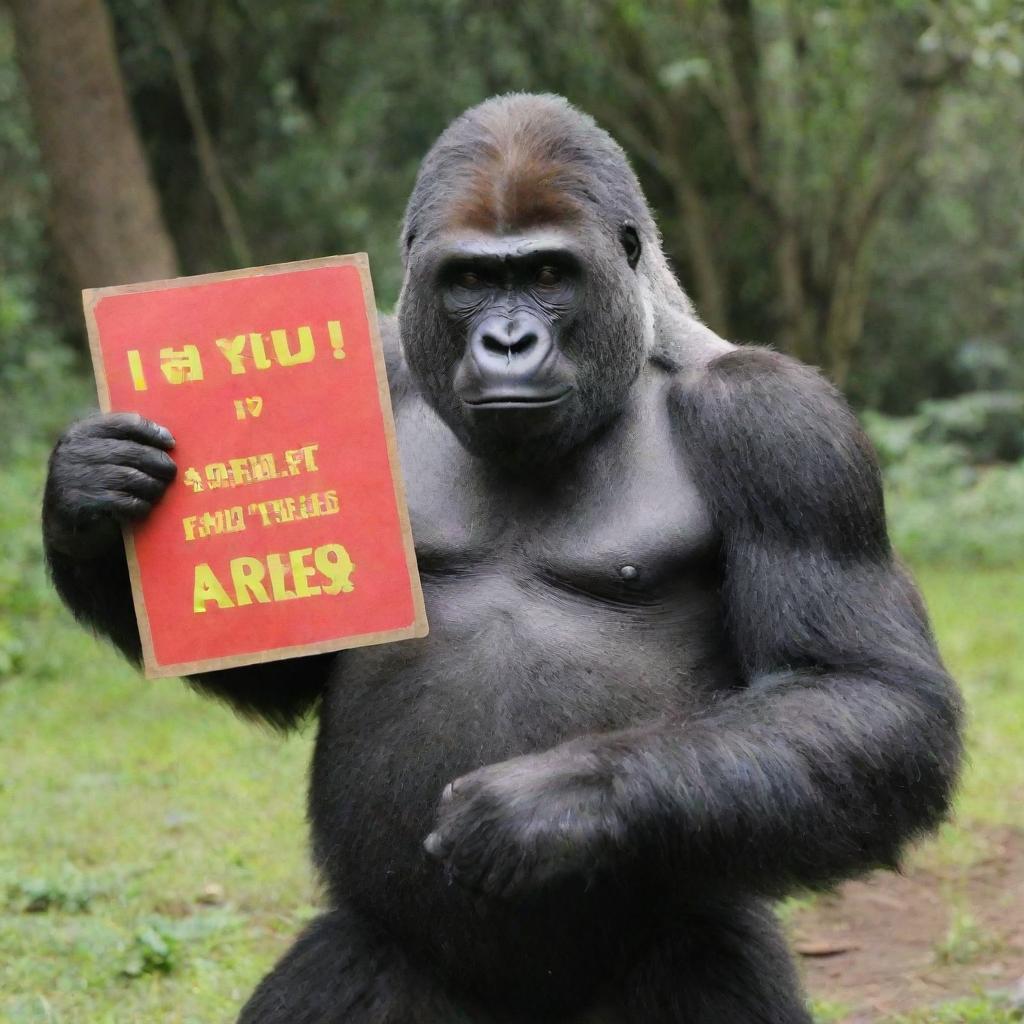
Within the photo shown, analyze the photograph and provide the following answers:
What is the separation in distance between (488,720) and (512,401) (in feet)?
2.29

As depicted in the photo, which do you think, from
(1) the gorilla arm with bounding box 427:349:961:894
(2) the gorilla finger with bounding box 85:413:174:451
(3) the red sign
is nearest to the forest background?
(1) the gorilla arm with bounding box 427:349:961:894

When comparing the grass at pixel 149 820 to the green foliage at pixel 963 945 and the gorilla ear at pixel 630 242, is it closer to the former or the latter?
the green foliage at pixel 963 945

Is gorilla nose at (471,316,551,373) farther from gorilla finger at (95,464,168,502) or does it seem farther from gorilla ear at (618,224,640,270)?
gorilla finger at (95,464,168,502)

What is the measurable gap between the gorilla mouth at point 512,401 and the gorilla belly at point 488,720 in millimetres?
486

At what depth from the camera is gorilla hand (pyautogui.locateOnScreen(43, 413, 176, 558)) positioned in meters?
3.33

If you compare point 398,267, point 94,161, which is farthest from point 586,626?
point 398,267

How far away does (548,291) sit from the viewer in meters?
3.41

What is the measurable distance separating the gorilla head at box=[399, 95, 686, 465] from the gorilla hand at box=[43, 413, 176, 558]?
654 mm

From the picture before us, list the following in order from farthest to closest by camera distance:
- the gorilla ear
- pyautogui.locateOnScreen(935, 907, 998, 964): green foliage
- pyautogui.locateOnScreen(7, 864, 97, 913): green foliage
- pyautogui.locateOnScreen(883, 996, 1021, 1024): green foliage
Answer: pyautogui.locateOnScreen(7, 864, 97, 913): green foliage
pyautogui.locateOnScreen(935, 907, 998, 964): green foliage
pyautogui.locateOnScreen(883, 996, 1021, 1024): green foliage
the gorilla ear

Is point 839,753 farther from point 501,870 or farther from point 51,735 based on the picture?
point 51,735

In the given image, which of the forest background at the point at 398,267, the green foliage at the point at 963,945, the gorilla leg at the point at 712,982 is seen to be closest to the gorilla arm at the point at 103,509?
the gorilla leg at the point at 712,982

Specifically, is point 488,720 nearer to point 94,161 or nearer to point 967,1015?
point 967,1015

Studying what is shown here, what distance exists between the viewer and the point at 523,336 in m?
3.27

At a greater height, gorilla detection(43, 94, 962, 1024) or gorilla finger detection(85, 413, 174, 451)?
gorilla finger detection(85, 413, 174, 451)
